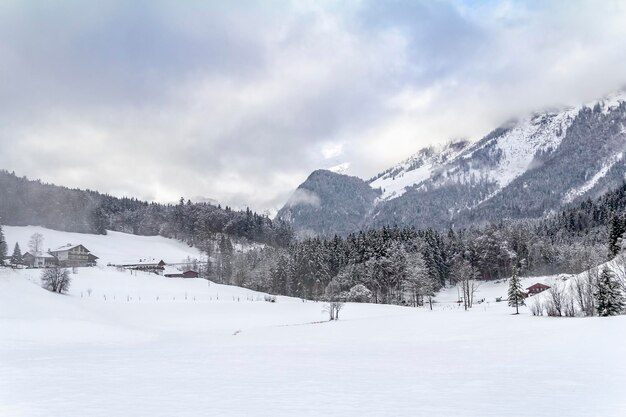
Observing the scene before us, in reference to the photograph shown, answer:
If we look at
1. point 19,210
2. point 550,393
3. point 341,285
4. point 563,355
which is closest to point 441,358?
point 563,355

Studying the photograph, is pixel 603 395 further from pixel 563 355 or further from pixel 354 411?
pixel 563 355

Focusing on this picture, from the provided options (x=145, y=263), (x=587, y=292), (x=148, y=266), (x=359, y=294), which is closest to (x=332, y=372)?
(x=587, y=292)

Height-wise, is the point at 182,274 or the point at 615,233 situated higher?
the point at 615,233

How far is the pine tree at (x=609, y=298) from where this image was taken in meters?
51.3

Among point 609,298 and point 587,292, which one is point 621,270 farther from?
point 609,298

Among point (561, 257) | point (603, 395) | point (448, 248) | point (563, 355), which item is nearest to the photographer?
point (603, 395)

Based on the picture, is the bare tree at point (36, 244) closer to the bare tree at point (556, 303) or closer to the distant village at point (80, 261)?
the distant village at point (80, 261)

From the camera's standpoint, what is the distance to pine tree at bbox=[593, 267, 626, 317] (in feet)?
168

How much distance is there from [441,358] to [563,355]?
7059 mm

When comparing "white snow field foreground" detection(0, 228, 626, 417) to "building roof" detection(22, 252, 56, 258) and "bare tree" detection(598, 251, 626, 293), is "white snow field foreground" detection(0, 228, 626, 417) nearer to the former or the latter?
"bare tree" detection(598, 251, 626, 293)

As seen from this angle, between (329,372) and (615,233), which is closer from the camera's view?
(329,372)

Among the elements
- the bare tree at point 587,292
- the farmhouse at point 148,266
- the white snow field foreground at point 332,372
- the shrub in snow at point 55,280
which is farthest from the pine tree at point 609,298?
the farmhouse at point 148,266

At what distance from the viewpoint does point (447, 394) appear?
15039 mm

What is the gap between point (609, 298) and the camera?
169 ft
